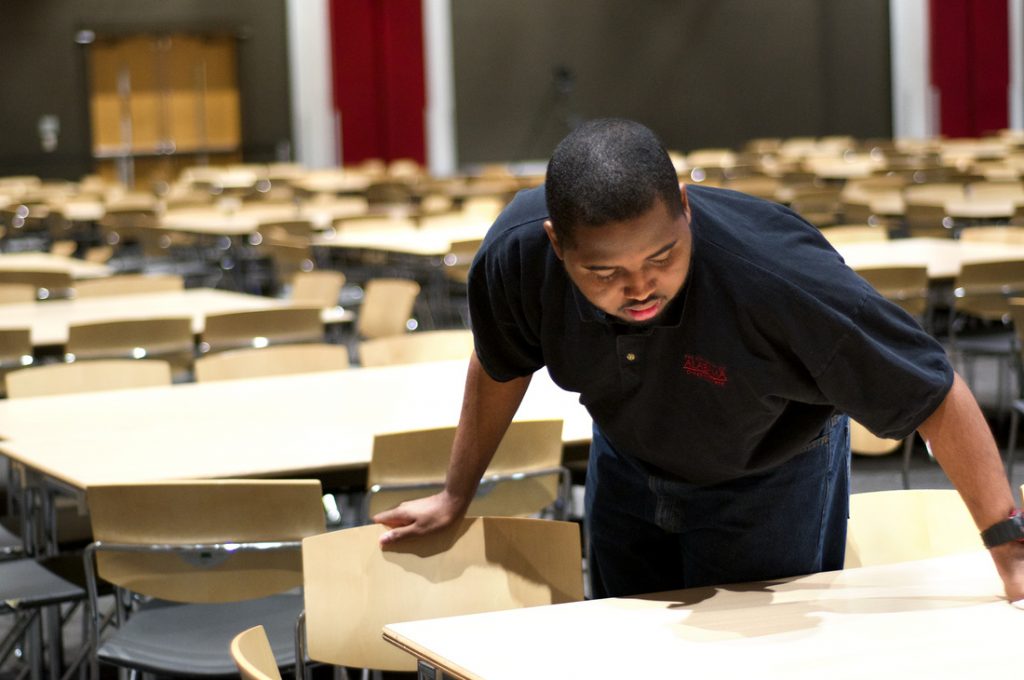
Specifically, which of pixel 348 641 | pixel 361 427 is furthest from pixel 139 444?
pixel 348 641

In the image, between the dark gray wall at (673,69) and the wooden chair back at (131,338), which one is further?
the dark gray wall at (673,69)

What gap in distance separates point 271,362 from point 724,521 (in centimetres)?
267

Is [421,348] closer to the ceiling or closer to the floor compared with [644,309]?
closer to the floor

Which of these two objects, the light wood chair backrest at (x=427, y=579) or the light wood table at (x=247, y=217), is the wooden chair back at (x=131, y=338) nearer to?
the light wood chair backrest at (x=427, y=579)

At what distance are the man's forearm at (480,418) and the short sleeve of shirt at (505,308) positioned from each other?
5 centimetres

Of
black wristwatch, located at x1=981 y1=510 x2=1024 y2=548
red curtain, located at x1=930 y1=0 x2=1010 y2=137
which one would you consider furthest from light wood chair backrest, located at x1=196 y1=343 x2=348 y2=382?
red curtain, located at x1=930 y1=0 x2=1010 y2=137

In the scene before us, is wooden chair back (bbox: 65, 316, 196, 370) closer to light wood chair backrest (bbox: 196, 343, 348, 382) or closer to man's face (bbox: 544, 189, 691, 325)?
light wood chair backrest (bbox: 196, 343, 348, 382)

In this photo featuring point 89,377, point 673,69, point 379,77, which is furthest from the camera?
point 673,69

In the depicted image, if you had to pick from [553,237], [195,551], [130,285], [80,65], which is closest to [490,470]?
[195,551]

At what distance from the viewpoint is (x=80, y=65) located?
17.3 meters

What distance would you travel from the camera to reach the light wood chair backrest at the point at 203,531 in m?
2.91

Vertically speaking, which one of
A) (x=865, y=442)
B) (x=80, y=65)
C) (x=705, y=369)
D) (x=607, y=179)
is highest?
(x=80, y=65)

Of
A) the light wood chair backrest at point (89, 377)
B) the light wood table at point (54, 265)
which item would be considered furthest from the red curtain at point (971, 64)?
the light wood chair backrest at point (89, 377)

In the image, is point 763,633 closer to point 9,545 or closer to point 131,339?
point 9,545
